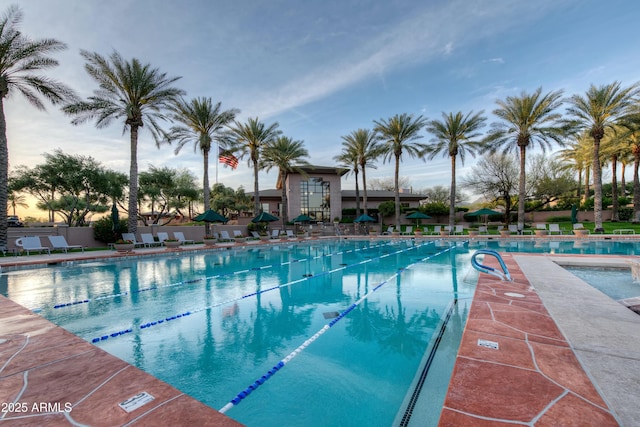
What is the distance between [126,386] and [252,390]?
4.12 ft

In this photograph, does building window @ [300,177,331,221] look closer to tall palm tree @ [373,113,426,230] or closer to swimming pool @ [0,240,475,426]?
tall palm tree @ [373,113,426,230]

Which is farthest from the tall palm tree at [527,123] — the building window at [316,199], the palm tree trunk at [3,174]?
the palm tree trunk at [3,174]

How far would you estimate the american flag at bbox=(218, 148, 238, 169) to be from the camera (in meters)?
25.0

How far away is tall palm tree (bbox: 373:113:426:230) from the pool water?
19079 mm

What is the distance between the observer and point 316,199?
3950 cm

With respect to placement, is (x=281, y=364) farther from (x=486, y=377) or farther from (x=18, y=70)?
(x=18, y=70)

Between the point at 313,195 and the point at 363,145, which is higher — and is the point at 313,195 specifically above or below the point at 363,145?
below

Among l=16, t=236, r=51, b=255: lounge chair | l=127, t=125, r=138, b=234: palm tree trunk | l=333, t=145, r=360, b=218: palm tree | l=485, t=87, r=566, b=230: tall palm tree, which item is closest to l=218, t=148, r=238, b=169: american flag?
l=127, t=125, r=138, b=234: palm tree trunk

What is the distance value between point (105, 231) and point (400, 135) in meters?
25.6

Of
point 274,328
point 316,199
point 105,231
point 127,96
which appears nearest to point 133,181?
point 105,231

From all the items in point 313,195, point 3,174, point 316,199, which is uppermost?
point 313,195

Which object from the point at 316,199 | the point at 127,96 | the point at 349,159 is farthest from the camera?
the point at 316,199

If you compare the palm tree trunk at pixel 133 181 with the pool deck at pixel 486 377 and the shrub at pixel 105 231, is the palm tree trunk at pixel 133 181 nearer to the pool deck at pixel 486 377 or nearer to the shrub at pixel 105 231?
the shrub at pixel 105 231

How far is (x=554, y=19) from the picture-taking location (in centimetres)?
1154
